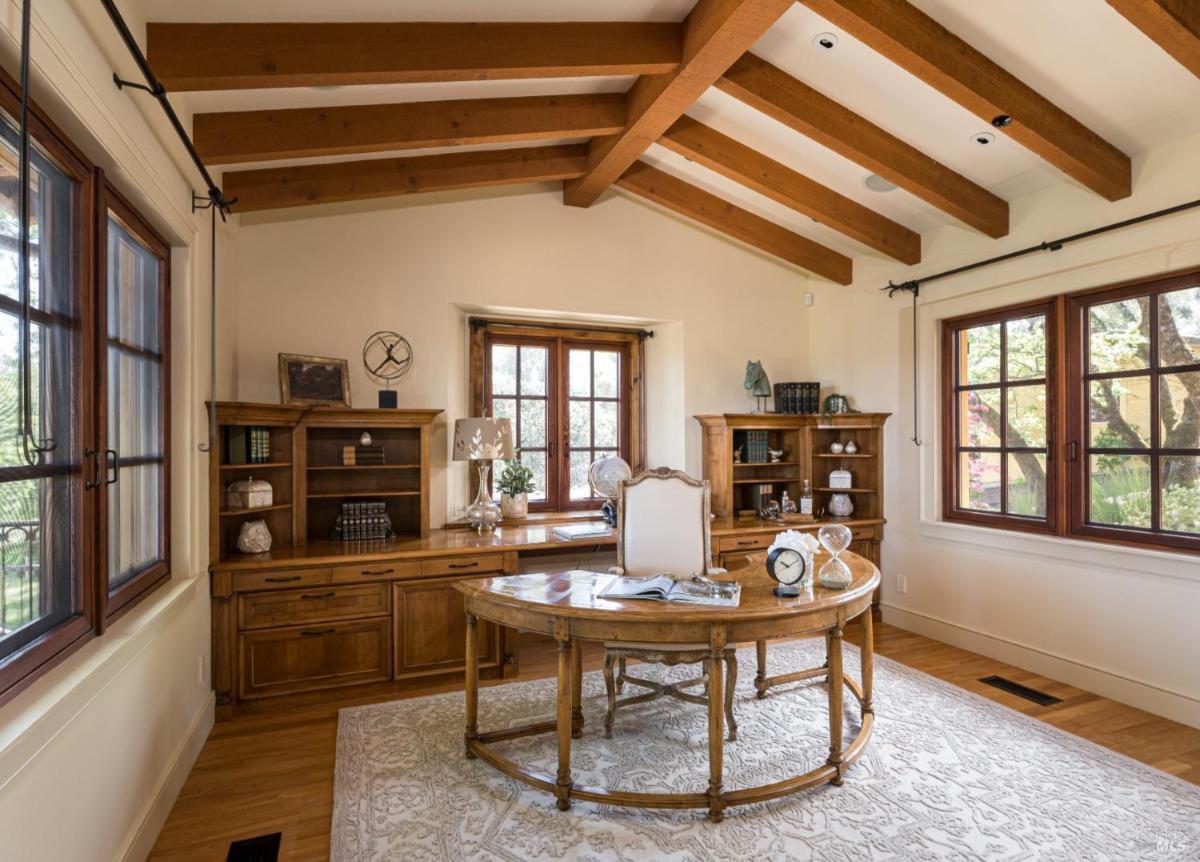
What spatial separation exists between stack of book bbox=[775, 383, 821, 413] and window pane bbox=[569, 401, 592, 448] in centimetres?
154

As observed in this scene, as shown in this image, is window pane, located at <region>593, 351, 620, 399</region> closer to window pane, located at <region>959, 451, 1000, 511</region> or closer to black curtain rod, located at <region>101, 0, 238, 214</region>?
window pane, located at <region>959, 451, 1000, 511</region>

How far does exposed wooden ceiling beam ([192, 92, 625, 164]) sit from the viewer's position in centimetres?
281

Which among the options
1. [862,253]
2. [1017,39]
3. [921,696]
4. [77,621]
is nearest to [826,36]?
[1017,39]

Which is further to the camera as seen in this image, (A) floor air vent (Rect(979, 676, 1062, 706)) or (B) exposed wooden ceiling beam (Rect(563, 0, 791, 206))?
(A) floor air vent (Rect(979, 676, 1062, 706))

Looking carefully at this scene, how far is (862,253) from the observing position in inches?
187

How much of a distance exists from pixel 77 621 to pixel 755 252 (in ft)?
15.5

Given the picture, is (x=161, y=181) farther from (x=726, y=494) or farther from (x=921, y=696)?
(x=921, y=696)

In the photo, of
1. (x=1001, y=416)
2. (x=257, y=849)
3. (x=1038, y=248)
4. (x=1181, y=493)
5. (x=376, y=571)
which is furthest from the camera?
(x=1001, y=416)

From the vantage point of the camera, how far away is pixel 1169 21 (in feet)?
7.28

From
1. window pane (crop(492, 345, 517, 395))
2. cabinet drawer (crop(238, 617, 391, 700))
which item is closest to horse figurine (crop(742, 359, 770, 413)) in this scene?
window pane (crop(492, 345, 517, 395))

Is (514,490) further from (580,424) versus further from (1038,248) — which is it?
(1038,248)

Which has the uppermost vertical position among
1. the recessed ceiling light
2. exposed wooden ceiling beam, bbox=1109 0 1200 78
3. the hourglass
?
the recessed ceiling light

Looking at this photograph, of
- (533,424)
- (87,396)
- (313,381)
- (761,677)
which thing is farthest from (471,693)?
(533,424)

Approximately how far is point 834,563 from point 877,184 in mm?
2557
